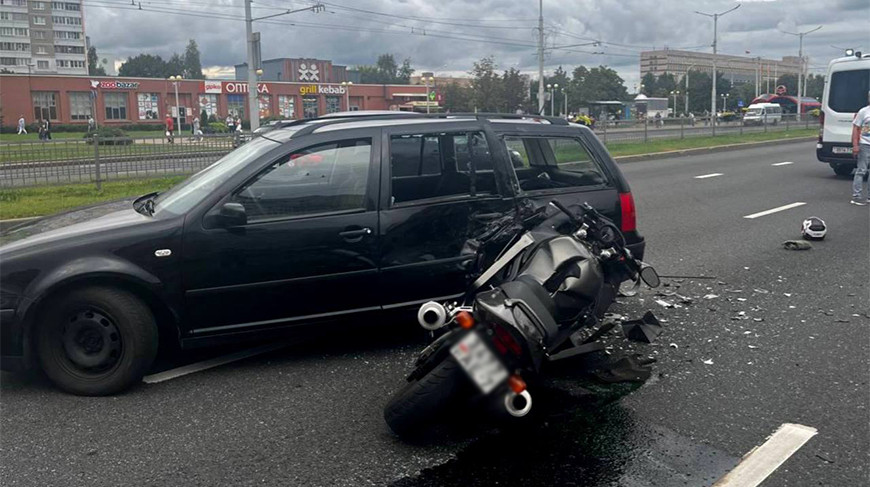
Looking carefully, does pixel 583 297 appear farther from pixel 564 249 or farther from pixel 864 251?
pixel 864 251

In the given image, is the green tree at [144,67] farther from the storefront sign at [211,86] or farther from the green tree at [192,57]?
the storefront sign at [211,86]

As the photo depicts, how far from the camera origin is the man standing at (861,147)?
Result: 13.0 metres

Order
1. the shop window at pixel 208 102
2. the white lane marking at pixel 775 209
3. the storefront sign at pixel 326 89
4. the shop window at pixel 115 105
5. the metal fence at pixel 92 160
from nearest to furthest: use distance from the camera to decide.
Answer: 1. the white lane marking at pixel 775 209
2. the metal fence at pixel 92 160
3. the storefront sign at pixel 326 89
4. the shop window at pixel 115 105
5. the shop window at pixel 208 102

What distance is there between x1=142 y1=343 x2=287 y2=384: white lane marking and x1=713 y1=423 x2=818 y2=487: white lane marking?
3.23m

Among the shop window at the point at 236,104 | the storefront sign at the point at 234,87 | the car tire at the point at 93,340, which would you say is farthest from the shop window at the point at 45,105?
the car tire at the point at 93,340

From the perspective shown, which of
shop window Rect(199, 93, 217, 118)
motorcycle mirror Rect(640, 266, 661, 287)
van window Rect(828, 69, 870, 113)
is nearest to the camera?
motorcycle mirror Rect(640, 266, 661, 287)

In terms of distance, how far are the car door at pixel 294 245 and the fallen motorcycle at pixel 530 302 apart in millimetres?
883

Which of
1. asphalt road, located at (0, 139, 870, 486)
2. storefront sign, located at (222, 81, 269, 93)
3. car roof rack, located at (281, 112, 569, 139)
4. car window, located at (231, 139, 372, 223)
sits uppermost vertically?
storefront sign, located at (222, 81, 269, 93)

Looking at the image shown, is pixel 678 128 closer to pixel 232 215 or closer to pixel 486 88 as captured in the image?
pixel 486 88

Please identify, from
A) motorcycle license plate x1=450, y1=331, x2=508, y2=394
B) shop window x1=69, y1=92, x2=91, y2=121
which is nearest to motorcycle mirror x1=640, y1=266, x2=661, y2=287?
motorcycle license plate x1=450, y1=331, x2=508, y2=394

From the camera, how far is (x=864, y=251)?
30.5 ft

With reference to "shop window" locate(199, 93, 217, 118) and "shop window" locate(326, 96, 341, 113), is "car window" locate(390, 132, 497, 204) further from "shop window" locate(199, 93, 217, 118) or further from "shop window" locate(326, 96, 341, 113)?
"shop window" locate(199, 93, 217, 118)

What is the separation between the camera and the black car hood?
16.4 feet

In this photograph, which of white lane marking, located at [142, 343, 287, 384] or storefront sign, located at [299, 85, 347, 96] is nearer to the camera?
white lane marking, located at [142, 343, 287, 384]
